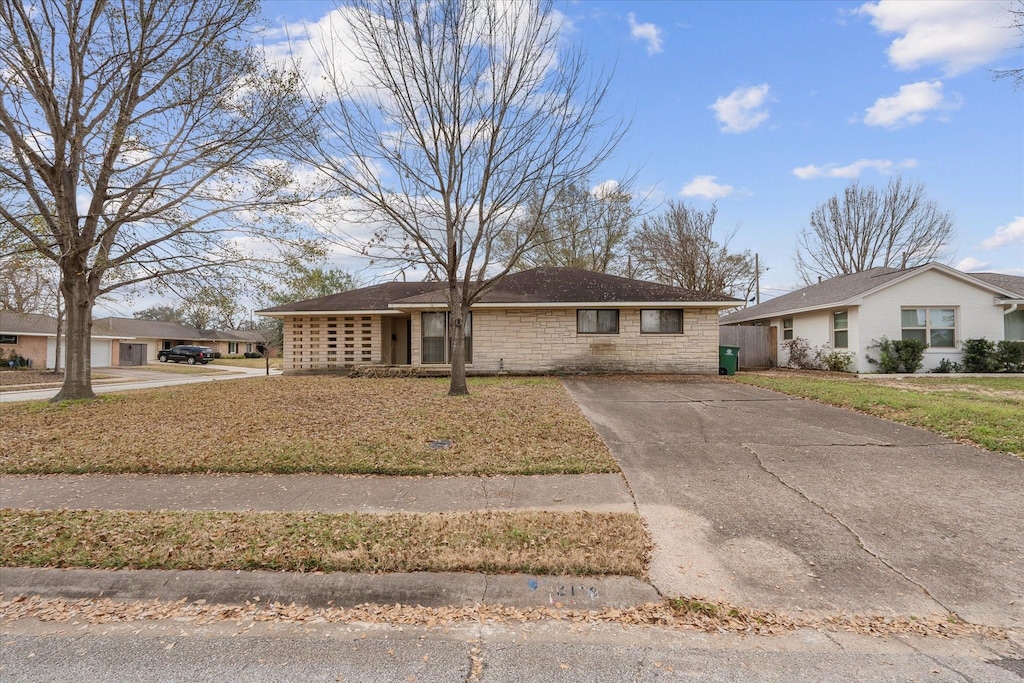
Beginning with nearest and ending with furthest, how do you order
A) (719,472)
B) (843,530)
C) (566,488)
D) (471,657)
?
(471,657)
(843,530)
(566,488)
(719,472)

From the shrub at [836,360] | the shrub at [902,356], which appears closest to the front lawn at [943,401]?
the shrub at [902,356]

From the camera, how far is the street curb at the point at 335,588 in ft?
10.9

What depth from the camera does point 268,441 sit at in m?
7.30

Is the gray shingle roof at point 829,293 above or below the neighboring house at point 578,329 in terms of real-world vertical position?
above

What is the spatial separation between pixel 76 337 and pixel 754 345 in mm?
23475

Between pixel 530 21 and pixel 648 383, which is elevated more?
pixel 530 21

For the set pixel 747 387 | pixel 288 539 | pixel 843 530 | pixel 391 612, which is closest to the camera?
pixel 391 612

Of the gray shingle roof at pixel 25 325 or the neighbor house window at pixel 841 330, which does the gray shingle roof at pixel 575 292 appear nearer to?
the neighbor house window at pixel 841 330

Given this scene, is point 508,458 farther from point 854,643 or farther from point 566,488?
point 854,643

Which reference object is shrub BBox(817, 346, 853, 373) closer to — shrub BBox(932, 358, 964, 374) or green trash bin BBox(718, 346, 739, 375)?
shrub BBox(932, 358, 964, 374)

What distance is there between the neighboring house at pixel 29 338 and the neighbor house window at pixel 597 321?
116ft

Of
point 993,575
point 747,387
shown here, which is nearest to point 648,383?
point 747,387

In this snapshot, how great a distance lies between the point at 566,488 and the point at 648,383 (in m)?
9.66

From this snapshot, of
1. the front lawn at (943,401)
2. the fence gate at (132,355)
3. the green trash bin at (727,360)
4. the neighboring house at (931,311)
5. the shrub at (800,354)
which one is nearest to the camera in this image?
the front lawn at (943,401)
